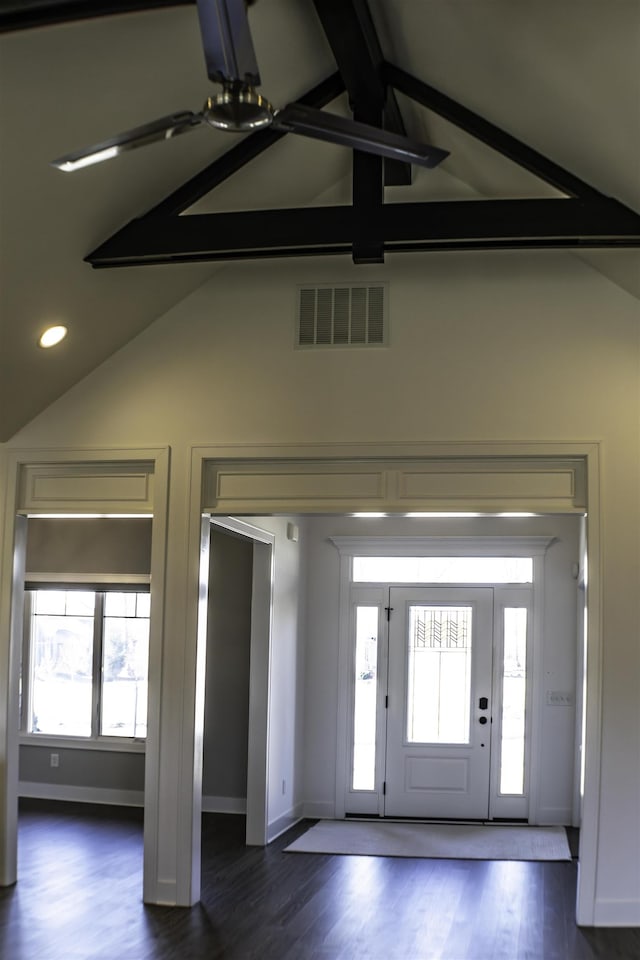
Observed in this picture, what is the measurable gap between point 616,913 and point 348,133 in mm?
4305

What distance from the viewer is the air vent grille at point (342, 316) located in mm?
6043

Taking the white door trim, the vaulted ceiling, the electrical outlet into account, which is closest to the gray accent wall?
the white door trim

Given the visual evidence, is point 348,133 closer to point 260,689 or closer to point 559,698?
point 260,689

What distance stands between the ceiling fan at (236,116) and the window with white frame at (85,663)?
20.5ft

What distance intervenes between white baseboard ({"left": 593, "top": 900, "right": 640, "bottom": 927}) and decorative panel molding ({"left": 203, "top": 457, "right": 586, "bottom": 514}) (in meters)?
2.13

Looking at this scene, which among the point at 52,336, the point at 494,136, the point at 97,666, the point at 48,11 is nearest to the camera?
the point at 48,11

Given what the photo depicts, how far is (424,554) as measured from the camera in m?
9.25

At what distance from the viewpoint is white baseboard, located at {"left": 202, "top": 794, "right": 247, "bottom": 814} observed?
28.6 feet

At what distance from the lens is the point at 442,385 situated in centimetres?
592

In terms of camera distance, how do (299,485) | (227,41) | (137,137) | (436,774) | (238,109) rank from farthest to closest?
(436,774) < (299,485) < (137,137) < (238,109) < (227,41)

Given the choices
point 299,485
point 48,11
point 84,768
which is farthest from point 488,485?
point 84,768

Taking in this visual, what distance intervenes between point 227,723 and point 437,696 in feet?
6.18

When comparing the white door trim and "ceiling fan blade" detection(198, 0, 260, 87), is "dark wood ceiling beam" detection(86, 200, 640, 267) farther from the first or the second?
the white door trim

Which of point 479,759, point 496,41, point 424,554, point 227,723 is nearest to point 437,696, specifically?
point 479,759
